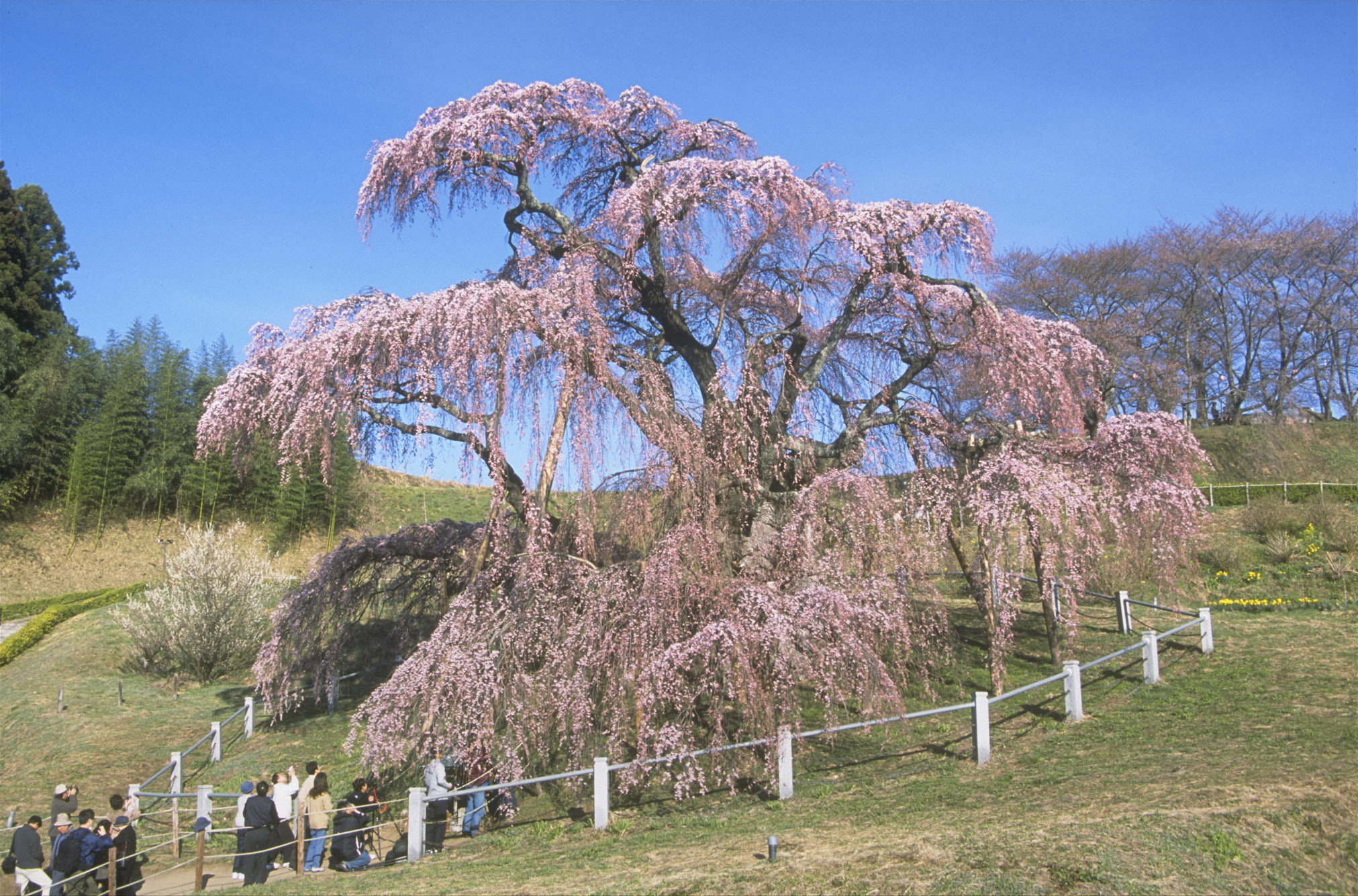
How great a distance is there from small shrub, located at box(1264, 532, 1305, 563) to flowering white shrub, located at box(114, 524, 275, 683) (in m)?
23.2

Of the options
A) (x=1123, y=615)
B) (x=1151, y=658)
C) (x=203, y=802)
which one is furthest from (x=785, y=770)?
(x=1123, y=615)

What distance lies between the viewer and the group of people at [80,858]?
338 inches

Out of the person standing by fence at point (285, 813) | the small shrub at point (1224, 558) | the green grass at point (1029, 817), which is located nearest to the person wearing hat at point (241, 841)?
the person standing by fence at point (285, 813)

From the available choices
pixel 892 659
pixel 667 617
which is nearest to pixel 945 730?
pixel 892 659

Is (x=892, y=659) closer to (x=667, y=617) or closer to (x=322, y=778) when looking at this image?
(x=667, y=617)

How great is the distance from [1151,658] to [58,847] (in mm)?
12838

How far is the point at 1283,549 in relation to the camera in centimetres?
2086

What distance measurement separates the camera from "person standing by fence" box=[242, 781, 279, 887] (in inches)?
361

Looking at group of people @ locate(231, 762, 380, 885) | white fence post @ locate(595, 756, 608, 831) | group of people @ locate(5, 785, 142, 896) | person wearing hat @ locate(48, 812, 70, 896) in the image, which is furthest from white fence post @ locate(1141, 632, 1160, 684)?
person wearing hat @ locate(48, 812, 70, 896)

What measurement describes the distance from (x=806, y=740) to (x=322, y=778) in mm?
5518

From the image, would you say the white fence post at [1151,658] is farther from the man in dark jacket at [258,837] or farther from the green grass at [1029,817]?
the man in dark jacket at [258,837]

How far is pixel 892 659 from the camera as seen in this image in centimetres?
1154

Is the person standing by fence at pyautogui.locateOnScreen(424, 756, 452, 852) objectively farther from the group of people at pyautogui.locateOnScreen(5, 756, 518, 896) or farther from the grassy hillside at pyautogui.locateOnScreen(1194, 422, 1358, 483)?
the grassy hillside at pyautogui.locateOnScreen(1194, 422, 1358, 483)

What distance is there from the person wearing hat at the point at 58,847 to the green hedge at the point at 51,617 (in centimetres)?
1500
